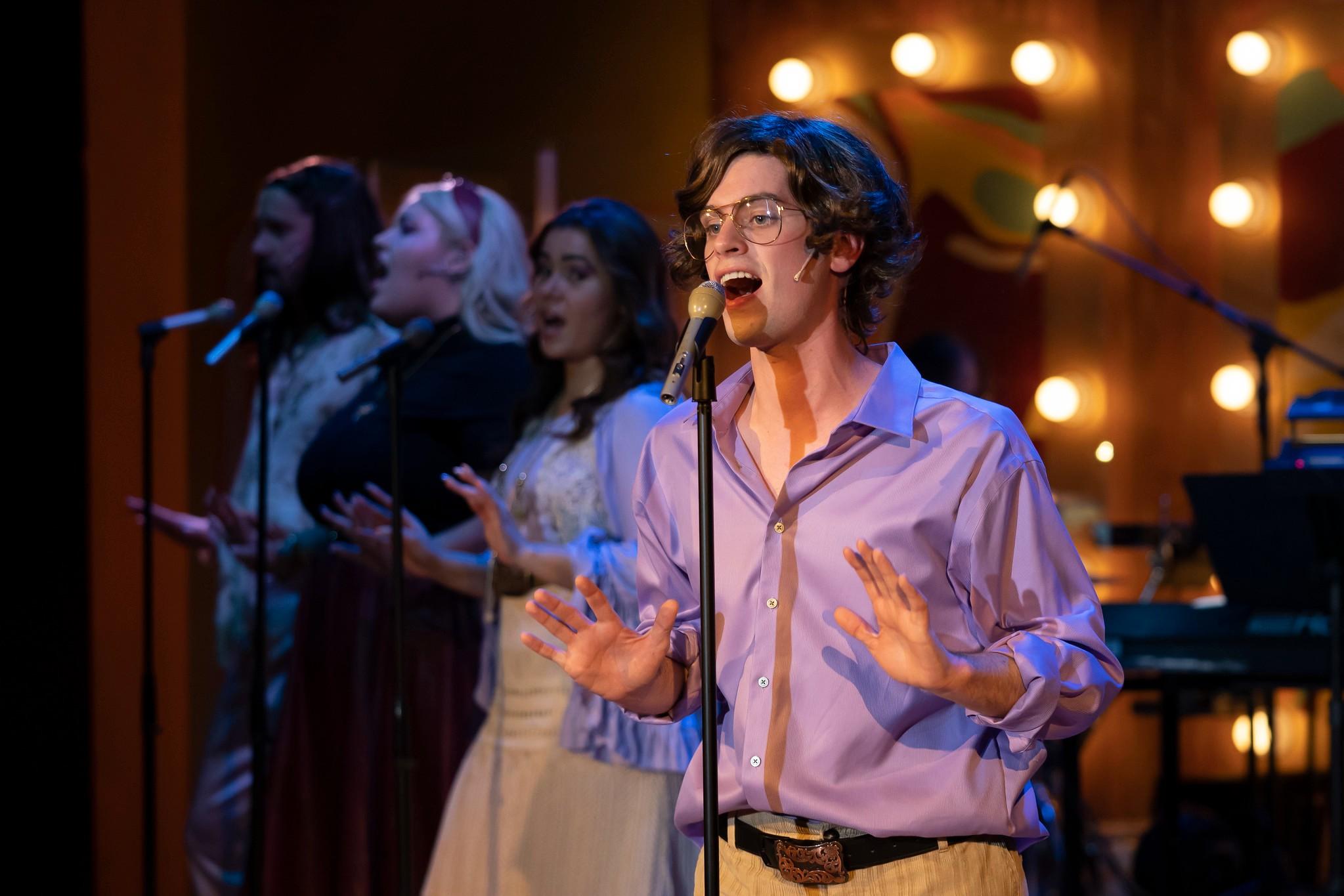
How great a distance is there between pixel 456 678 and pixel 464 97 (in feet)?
5.36

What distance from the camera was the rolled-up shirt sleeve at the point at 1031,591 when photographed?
1670mm

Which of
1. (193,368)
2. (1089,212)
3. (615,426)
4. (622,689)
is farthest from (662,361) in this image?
(1089,212)

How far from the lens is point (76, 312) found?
4.30 meters

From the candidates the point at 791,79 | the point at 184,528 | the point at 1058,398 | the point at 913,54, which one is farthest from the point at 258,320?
the point at 1058,398

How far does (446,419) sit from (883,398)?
2053 millimetres

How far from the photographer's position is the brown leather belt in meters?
1.75

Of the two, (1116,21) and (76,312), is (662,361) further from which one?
(1116,21)

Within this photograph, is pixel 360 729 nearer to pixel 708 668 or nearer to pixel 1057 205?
pixel 708 668

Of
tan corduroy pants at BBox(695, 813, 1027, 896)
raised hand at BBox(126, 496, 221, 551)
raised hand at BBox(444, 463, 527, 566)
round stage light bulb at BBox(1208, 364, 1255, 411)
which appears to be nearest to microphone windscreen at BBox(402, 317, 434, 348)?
raised hand at BBox(444, 463, 527, 566)

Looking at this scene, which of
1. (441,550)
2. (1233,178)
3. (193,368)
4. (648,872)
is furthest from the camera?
(1233,178)

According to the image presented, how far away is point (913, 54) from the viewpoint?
211 inches

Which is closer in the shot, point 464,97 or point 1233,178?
point 464,97

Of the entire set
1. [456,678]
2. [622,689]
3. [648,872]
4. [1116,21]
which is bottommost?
[648,872]

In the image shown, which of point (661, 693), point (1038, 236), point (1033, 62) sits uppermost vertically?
point (1033, 62)
